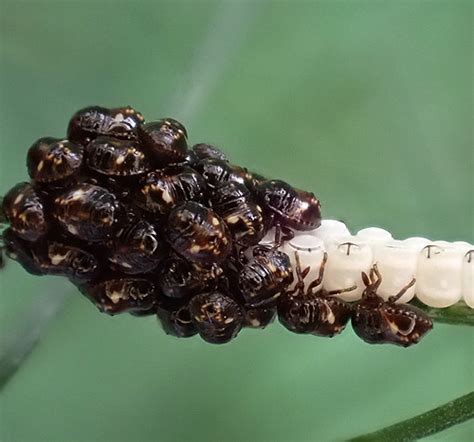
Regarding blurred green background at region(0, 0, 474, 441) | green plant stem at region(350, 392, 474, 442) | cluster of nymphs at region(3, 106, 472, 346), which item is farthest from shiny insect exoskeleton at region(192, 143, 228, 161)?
blurred green background at region(0, 0, 474, 441)

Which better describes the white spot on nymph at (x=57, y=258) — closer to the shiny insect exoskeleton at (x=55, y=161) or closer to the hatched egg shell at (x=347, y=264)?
the shiny insect exoskeleton at (x=55, y=161)

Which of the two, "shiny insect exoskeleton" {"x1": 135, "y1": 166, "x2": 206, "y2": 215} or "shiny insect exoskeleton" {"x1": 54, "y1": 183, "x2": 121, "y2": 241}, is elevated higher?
"shiny insect exoskeleton" {"x1": 135, "y1": 166, "x2": 206, "y2": 215}

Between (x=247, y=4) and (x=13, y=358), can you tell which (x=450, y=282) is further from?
(x=247, y=4)

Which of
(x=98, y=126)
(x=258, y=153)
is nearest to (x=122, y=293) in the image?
(x=98, y=126)

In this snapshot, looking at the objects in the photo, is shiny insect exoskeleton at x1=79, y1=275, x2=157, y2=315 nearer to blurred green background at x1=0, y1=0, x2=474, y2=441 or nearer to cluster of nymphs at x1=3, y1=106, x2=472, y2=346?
cluster of nymphs at x1=3, y1=106, x2=472, y2=346

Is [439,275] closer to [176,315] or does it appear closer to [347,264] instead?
[347,264]

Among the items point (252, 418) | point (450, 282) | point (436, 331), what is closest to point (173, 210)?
point (450, 282)
